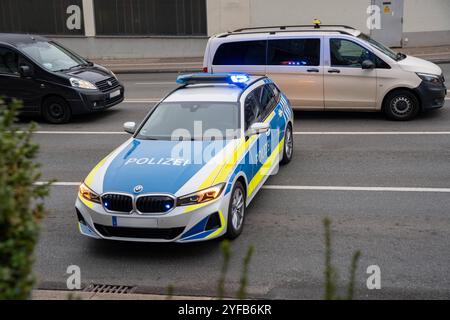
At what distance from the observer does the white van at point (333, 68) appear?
12.1m

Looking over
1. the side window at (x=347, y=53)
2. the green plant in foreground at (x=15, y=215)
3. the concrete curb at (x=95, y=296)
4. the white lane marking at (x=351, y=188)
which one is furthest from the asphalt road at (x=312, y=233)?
the green plant in foreground at (x=15, y=215)

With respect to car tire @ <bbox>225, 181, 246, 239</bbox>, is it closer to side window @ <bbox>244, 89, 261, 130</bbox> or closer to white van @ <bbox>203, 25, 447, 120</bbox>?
side window @ <bbox>244, 89, 261, 130</bbox>

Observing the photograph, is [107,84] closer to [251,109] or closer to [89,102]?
[89,102]

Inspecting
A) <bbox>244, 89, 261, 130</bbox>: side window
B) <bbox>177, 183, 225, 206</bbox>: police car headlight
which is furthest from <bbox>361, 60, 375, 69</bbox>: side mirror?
<bbox>177, 183, 225, 206</bbox>: police car headlight

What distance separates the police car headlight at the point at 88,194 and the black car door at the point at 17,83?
23.9 feet

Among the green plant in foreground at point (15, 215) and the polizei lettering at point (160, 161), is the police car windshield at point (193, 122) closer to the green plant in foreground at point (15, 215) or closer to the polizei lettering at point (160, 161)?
the polizei lettering at point (160, 161)

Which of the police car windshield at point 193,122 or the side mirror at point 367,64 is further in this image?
the side mirror at point 367,64

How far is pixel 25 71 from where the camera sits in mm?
13258

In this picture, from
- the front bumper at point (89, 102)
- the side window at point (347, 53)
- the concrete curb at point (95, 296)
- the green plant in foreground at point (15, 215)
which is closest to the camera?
the green plant in foreground at point (15, 215)

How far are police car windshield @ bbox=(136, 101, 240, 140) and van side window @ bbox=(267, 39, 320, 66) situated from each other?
4817mm

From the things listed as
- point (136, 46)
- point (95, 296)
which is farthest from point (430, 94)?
point (136, 46)

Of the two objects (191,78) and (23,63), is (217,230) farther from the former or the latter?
(23,63)

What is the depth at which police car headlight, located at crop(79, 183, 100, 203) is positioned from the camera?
6543mm
